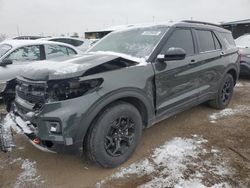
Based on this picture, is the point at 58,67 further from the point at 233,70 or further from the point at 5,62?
the point at 233,70

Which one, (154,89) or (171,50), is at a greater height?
(171,50)

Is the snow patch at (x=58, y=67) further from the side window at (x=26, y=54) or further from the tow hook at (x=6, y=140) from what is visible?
the side window at (x=26, y=54)

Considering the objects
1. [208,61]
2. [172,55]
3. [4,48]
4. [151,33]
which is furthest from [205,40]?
[4,48]

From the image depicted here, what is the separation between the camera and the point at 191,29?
423 centimetres

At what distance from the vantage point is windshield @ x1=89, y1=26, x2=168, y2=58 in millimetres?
3625

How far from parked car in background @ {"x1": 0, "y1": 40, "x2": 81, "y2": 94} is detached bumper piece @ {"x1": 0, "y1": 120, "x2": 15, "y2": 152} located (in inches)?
100

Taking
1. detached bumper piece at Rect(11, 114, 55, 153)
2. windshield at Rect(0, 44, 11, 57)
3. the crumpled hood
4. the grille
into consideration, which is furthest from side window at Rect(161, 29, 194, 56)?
windshield at Rect(0, 44, 11, 57)

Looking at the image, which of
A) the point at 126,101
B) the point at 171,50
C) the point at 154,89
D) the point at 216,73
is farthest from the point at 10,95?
the point at 216,73

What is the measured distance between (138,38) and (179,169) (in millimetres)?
1994

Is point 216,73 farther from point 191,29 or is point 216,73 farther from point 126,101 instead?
point 126,101

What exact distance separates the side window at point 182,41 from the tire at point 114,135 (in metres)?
1.13

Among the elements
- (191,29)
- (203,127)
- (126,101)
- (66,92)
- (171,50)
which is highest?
(191,29)

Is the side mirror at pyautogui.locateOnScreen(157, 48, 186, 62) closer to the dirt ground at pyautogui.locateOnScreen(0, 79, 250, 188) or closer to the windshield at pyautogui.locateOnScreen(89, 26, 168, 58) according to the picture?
the windshield at pyautogui.locateOnScreen(89, 26, 168, 58)

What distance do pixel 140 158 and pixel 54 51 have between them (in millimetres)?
4340
